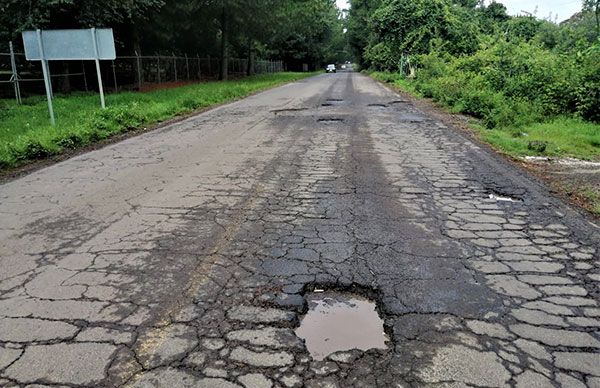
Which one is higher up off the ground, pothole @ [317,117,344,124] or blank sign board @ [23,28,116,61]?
blank sign board @ [23,28,116,61]

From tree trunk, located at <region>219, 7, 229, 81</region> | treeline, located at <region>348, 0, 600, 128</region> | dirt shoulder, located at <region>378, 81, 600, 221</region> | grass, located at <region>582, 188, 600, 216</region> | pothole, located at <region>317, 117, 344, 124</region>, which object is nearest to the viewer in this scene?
grass, located at <region>582, 188, 600, 216</region>

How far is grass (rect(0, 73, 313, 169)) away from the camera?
9.62m

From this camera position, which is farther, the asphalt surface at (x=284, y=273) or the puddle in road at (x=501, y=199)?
the puddle in road at (x=501, y=199)

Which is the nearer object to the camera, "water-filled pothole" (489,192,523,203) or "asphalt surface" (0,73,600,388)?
"asphalt surface" (0,73,600,388)

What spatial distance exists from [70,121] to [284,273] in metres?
11.1

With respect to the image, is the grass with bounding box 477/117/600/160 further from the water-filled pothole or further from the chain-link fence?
the chain-link fence

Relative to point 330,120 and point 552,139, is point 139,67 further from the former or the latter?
point 552,139

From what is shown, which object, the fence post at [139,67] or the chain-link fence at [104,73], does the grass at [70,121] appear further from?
the fence post at [139,67]

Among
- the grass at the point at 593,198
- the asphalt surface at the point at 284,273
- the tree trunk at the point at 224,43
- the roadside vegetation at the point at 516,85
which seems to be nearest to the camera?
the asphalt surface at the point at 284,273

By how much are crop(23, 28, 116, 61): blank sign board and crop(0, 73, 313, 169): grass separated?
1598mm

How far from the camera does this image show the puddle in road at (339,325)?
10.4ft

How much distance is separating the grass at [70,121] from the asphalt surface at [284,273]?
1952mm

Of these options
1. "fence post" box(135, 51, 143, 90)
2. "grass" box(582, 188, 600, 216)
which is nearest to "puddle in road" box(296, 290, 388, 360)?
"grass" box(582, 188, 600, 216)

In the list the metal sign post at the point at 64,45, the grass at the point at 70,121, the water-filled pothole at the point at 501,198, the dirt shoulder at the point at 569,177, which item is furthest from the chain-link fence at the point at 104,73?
→ the water-filled pothole at the point at 501,198
